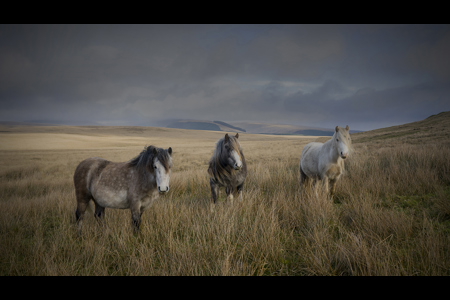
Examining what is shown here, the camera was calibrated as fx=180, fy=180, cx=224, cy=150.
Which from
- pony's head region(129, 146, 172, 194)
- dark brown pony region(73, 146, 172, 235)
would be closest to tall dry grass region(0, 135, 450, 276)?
dark brown pony region(73, 146, 172, 235)

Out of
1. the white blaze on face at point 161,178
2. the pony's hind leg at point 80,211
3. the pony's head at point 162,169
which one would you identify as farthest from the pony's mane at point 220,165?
the pony's hind leg at point 80,211

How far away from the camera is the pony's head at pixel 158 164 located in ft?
9.94

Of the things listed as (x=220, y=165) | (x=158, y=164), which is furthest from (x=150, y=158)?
(x=220, y=165)

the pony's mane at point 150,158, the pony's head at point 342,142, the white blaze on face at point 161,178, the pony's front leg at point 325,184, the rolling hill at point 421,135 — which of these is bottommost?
the pony's front leg at point 325,184

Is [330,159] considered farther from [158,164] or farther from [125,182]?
[125,182]

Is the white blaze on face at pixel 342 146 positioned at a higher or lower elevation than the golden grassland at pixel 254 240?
higher

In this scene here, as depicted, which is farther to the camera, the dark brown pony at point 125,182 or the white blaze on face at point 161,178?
the dark brown pony at point 125,182

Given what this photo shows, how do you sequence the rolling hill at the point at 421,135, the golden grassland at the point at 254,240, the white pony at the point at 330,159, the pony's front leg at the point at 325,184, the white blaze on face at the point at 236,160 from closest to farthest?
the golden grassland at the point at 254,240 → the white blaze on face at the point at 236,160 → the white pony at the point at 330,159 → the pony's front leg at the point at 325,184 → the rolling hill at the point at 421,135

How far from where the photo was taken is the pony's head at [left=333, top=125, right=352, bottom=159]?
4.28 metres

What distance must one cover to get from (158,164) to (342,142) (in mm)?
4246

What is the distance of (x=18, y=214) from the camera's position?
4.78 meters

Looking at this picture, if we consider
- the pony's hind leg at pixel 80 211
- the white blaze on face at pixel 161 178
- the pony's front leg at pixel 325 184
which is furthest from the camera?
the pony's front leg at pixel 325 184

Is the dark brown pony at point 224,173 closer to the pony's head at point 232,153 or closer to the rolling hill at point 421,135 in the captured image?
the pony's head at point 232,153
